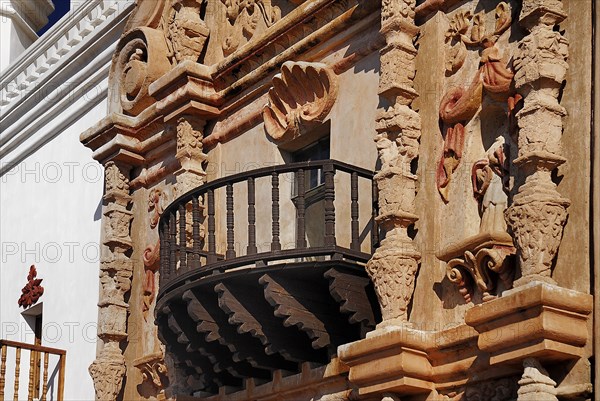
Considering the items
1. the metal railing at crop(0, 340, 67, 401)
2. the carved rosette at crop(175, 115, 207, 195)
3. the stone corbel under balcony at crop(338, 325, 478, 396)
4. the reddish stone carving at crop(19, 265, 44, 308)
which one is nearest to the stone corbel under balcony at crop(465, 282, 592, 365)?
the stone corbel under balcony at crop(338, 325, 478, 396)

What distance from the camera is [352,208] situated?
12.7 meters

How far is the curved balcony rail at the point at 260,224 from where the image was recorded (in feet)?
41.4

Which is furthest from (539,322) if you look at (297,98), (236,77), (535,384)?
(236,77)

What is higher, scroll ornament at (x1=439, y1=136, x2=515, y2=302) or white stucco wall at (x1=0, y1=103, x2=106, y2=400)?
→ white stucco wall at (x1=0, y1=103, x2=106, y2=400)

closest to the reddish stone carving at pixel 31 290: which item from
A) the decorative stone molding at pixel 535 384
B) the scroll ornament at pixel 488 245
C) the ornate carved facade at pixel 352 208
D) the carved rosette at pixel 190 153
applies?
the ornate carved facade at pixel 352 208

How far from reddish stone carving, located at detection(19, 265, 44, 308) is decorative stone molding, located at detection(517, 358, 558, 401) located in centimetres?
859

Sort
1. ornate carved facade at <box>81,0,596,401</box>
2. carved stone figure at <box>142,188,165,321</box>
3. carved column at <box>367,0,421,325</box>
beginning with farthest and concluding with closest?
1. carved stone figure at <box>142,188,165,321</box>
2. carved column at <box>367,0,421,325</box>
3. ornate carved facade at <box>81,0,596,401</box>

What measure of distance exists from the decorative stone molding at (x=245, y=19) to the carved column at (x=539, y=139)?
3.99 m

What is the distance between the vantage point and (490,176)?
11.9 metres

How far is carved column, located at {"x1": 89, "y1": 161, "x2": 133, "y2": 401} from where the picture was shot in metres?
15.6

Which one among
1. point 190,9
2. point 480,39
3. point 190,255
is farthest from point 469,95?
point 190,9

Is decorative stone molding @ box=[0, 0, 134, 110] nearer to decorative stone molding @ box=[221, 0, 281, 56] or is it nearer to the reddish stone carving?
decorative stone molding @ box=[221, 0, 281, 56]

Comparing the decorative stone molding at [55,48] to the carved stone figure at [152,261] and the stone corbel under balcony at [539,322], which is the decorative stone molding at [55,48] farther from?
the stone corbel under balcony at [539,322]

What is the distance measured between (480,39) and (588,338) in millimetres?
2586
